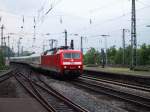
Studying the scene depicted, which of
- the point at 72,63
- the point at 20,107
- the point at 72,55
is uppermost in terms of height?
the point at 72,55

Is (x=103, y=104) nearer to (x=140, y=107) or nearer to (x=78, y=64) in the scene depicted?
(x=140, y=107)

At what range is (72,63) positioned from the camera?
31859 millimetres

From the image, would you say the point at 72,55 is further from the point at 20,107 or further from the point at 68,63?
the point at 20,107

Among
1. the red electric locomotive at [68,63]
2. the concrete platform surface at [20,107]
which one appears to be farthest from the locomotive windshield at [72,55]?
the concrete platform surface at [20,107]

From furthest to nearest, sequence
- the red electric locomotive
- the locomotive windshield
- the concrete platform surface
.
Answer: the locomotive windshield, the red electric locomotive, the concrete platform surface

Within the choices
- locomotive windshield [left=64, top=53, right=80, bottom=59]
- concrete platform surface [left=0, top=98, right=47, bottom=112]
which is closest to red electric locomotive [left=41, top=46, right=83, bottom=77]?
locomotive windshield [left=64, top=53, right=80, bottom=59]

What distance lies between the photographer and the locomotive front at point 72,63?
3133 cm

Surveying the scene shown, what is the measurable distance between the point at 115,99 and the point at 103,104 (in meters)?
2.07

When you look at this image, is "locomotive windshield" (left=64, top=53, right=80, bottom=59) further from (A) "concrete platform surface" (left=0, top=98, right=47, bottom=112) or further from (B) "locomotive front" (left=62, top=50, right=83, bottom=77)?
(A) "concrete platform surface" (left=0, top=98, right=47, bottom=112)

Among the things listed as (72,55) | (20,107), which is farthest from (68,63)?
(20,107)

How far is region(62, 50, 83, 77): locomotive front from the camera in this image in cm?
3133

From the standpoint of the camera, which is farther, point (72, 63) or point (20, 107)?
point (72, 63)

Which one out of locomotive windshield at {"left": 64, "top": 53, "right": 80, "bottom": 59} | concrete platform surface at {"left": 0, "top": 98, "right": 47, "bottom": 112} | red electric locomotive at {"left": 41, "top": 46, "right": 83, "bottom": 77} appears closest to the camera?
concrete platform surface at {"left": 0, "top": 98, "right": 47, "bottom": 112}

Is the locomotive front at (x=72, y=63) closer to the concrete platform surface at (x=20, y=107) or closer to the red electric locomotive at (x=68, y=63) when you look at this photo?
the red electric locomotive at (x=68, y=63)
